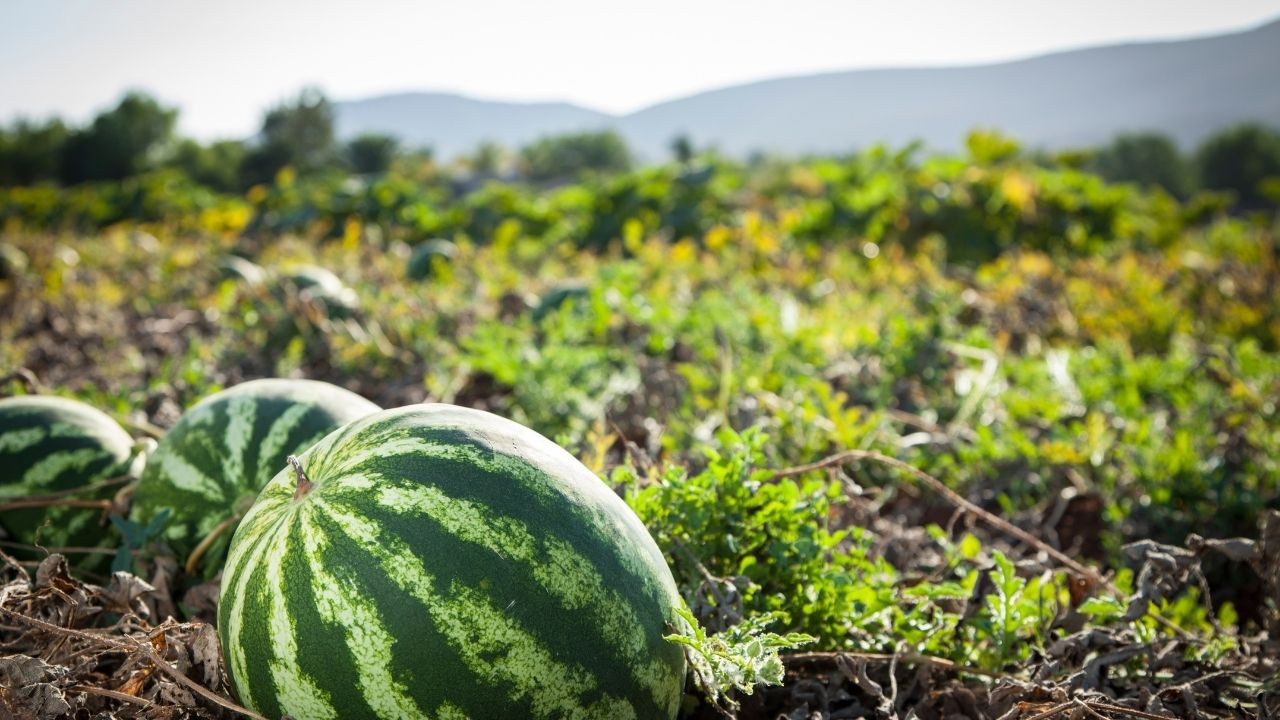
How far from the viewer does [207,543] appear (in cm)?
182

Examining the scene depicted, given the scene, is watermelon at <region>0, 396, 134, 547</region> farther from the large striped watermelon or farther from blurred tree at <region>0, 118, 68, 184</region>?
blurred tree at <region>0, 118, 68, 184</region>

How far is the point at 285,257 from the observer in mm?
8242

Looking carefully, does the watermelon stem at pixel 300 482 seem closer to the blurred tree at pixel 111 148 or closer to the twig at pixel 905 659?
the twig at pixel 905 659

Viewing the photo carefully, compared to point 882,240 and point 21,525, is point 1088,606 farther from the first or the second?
point 882,240

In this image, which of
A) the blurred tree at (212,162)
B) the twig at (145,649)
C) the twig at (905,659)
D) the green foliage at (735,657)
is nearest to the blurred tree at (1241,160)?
the blurred tree at (212,162)

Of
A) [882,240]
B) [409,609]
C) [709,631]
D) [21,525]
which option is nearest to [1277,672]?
[709,631]

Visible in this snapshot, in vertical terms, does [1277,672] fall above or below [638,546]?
below

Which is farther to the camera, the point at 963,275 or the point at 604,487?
the point at 963,275

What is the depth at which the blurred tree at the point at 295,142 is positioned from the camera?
95.2ft

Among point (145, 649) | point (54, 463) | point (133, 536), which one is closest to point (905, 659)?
point (145, 649)

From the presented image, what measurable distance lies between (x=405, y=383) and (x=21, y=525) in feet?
6.38

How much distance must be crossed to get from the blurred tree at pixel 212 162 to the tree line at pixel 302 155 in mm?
36

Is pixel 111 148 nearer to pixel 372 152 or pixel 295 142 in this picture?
pixel 295 142

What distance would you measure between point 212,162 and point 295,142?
4.53m
